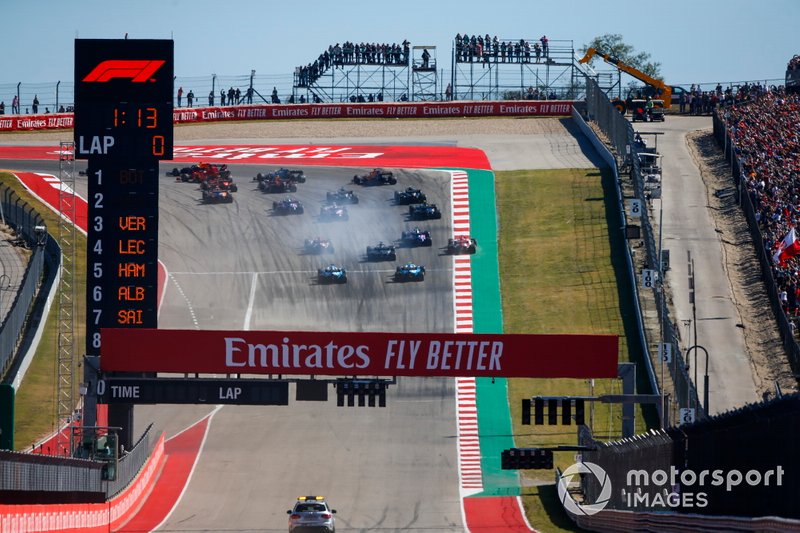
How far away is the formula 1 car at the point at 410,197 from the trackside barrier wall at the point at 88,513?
2708 cm

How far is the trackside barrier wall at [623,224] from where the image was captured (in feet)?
169

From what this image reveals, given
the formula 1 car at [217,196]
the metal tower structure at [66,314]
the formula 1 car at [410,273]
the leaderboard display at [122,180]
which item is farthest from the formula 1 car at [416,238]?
the leaderboard display at [122,180]

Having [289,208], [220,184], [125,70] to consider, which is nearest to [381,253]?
[289,208]

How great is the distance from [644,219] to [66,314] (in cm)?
2661

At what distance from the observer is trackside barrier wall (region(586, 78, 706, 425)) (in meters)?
43.5

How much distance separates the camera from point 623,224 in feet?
218

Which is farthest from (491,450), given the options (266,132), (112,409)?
(266,132)

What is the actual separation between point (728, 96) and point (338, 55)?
92.9 ft

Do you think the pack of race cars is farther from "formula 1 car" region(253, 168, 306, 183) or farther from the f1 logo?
the f1 logo

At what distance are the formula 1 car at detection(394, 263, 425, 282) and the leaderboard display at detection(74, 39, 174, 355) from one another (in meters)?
23.3

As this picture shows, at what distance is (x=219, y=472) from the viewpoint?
147 ft

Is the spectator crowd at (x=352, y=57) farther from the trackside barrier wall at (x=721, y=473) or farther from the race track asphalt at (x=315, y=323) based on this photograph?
the trackside barrier wall at (x=721, y=473)

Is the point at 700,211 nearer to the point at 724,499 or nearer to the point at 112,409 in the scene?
the point at 112,409

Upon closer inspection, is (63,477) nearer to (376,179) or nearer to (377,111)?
(376,179)
